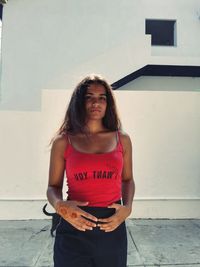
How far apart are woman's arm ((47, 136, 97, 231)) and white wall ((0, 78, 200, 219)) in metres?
3.34

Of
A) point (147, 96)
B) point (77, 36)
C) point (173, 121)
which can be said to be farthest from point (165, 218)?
point (77, 36)

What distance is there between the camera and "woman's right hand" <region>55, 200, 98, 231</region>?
1388 mm

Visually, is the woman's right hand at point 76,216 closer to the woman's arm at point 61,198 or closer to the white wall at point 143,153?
the woman's arm at point 61,198

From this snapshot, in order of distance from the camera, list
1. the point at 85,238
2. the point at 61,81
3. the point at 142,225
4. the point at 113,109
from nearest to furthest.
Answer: the point at 85,238 → the point at 113,109 → the point at 142,225 → the point at 61,81

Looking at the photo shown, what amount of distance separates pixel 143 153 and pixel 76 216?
3734mm

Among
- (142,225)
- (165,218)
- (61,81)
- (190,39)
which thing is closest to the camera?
(142,225)

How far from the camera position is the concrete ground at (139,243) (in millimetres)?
3270

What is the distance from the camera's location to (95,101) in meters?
1.66

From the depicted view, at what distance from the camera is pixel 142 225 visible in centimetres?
462

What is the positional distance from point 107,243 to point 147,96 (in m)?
3.88

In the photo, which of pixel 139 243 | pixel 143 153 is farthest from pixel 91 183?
pixel 143 153

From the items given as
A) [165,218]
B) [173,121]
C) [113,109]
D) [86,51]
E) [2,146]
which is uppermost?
[86,51]

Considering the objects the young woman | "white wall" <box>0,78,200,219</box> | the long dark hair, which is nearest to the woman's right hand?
the young woman

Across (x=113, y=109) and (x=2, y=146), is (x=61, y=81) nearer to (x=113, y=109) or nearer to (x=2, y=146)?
(x=2, y=146)
